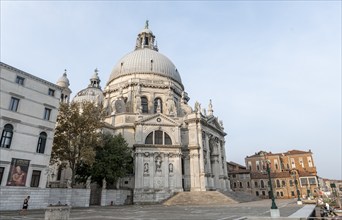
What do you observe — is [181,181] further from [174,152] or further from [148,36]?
[148,36]

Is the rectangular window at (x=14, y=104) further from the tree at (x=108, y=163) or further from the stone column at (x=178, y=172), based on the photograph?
the stone column at (x=178, y=172)

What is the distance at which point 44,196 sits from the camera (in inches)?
878

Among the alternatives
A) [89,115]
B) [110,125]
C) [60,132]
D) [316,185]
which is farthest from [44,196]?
[316,185]

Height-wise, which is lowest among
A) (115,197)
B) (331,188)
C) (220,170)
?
(115,197)

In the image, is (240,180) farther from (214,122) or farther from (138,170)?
(138,170)

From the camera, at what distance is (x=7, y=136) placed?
20734 millimetres

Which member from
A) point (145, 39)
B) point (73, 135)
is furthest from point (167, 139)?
point (145, 39)

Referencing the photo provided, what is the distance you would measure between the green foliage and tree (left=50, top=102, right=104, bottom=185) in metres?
2.42

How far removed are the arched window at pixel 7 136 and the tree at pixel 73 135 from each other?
18.0ft

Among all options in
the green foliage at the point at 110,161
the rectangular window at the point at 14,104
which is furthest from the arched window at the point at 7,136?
the green foliage at the point at 110,161

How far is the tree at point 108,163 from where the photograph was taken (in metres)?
28.9

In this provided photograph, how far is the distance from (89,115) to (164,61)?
2762 centimetres

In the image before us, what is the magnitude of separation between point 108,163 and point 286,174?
4577cm

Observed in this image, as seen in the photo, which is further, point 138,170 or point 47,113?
point 138,170
